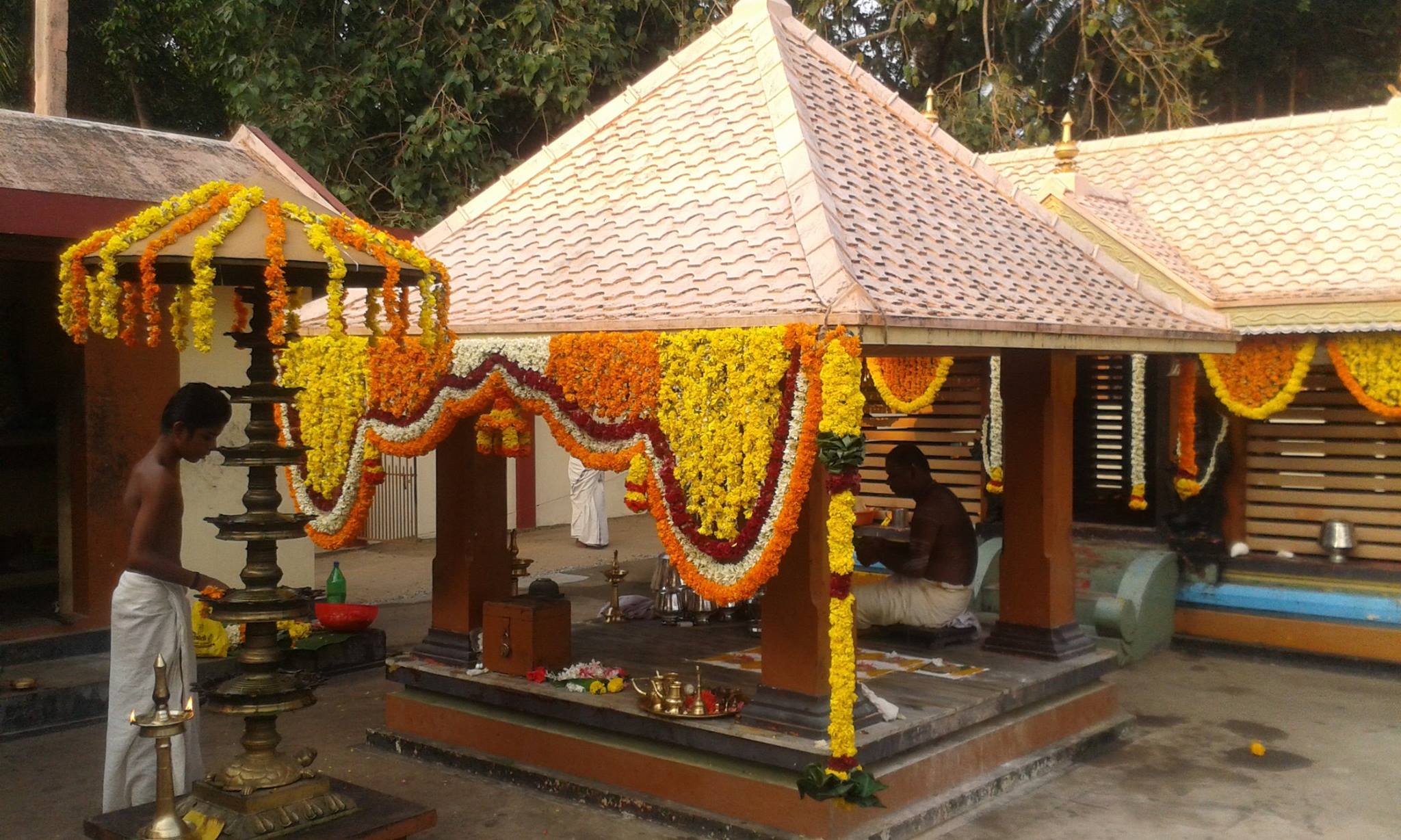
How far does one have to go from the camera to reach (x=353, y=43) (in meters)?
15.0

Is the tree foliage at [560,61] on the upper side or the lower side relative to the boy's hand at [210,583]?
upper

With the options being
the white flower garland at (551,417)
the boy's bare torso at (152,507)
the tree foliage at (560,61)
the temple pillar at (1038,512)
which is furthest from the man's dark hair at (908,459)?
the tree foliage at (560,61)

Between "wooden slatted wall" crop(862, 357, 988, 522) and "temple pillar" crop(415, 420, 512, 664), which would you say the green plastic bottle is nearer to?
"temple pillar" crop(415, 420, 512, 664)

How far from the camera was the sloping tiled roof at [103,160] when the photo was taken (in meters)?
7.87

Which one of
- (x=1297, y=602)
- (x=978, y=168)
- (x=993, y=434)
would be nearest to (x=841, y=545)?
(x=978, y=168)

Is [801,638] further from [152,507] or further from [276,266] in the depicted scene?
[152,507]

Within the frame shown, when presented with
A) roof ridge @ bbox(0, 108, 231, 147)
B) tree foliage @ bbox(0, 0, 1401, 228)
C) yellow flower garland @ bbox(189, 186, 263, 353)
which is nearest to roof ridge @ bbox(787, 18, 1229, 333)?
yellow flower garland @ bbox(189, 186, 263, 353)

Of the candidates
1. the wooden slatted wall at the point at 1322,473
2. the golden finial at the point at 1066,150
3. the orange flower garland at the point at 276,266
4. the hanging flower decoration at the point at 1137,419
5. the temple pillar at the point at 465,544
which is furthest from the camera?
the golden finial at the point at 1066,150

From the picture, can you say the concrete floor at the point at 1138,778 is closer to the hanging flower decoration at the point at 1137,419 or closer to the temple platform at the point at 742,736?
the temple platform at the point at 742,736

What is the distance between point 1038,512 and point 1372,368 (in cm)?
333

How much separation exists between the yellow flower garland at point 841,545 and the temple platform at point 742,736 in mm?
252

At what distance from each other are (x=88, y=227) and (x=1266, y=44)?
17.1 metres

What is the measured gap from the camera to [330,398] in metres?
7.05

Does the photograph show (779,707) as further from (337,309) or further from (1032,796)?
(337,309)
